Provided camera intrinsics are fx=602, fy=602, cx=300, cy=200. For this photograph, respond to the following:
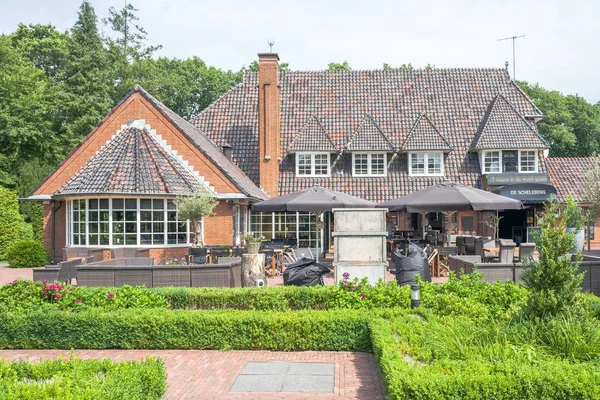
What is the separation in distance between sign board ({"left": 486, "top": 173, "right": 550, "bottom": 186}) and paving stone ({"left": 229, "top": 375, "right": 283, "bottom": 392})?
21727mm

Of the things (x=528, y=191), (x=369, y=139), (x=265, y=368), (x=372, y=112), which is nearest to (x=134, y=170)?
(x=369, y=139)

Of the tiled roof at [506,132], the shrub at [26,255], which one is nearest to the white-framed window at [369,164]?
the tiled roof at [506,132]

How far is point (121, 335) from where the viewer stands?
1019 centimetres

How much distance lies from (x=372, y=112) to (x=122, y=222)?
15056 millimetres

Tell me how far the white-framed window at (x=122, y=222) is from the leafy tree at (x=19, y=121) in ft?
48.6

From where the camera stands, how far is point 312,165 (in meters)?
29.3

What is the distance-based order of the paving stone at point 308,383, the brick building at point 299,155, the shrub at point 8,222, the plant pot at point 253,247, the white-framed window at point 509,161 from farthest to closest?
the shrub at point 8,222 → the white-framed window at point 509,161 → the brick building at point 299,155 → the plant pot at point 253,247 → the paving stone at point 308,383

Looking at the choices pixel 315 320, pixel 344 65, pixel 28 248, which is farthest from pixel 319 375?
pixel 344 65

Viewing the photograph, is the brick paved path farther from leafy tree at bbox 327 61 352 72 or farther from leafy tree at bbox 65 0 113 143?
leafy tree at bbox 327 61 352 72

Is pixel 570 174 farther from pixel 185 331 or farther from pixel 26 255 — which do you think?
pixel 26 255

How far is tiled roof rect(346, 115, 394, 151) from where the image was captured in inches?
1131

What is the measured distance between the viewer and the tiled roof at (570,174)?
28.8m

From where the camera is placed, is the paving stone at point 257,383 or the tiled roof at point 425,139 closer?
the paving stone at point 257,383

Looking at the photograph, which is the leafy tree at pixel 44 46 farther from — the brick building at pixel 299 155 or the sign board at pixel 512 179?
the sign board at pixel 512 179
